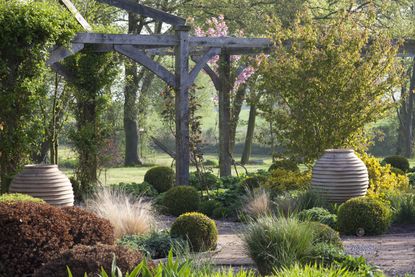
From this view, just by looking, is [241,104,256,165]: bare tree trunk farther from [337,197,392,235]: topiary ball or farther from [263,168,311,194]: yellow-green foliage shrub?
[337,197,392,235]: topiary ball

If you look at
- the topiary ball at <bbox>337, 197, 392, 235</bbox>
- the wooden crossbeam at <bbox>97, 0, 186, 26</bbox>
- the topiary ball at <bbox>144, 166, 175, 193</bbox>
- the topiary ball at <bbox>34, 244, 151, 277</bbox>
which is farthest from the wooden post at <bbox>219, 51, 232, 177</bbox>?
the topiary ball at <bbox>34, 244, 151, 277</bbox>

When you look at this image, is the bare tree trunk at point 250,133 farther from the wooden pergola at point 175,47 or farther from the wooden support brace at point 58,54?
the wooden support brace at point 58,54

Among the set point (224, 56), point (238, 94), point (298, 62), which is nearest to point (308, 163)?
point (298, 62)

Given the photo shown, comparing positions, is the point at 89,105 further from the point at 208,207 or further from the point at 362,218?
the point at 362,218

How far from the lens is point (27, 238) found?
6680mm

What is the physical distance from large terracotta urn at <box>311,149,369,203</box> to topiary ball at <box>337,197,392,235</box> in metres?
1.89

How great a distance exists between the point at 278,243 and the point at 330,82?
22.6ft

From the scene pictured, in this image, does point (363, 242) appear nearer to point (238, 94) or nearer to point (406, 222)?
point (406, 222)

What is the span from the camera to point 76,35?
12.5m

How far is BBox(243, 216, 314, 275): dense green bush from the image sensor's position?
6781 millimetres

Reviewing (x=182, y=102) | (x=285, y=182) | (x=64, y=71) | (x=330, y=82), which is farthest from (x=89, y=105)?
(x=330, y=82)

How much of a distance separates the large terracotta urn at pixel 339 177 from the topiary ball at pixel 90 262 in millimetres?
6884

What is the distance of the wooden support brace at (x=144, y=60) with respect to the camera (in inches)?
524

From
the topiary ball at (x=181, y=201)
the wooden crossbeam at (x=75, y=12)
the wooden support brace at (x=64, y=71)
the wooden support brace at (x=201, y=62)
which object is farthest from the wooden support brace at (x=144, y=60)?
the topiary ball at (x=181, y=201)
